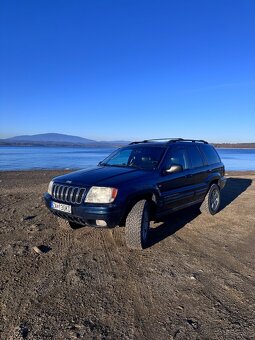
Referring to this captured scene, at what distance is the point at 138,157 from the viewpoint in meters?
6.00

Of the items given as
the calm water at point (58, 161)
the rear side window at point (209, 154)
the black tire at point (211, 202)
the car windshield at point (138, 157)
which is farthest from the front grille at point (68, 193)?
the calm water at point (58, 161)

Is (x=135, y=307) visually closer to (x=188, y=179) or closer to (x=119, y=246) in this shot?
(x=119, y=246)

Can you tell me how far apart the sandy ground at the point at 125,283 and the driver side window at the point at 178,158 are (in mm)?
1356

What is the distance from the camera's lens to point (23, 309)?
3.05 m

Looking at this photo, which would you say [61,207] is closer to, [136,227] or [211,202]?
[136,227]

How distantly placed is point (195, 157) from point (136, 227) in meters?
2.85

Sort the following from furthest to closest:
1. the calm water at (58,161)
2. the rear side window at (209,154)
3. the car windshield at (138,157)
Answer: the calm water at (58,161) < the rear side window at (209,154) < the car windshield at (138,157)

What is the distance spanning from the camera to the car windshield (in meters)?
5.69

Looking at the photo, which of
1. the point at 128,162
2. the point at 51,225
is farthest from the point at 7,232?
the point at 128,162

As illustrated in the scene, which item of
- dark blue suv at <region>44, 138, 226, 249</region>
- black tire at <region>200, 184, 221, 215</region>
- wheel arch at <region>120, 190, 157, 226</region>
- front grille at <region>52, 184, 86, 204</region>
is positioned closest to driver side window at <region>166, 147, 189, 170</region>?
dark blue suv at <region>44, 138, 226, 249</region>

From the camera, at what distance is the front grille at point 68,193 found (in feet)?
15.4

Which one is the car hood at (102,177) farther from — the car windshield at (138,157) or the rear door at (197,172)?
the rear door at (197,172)

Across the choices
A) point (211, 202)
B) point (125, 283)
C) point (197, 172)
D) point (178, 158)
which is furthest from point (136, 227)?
point (211, 202)

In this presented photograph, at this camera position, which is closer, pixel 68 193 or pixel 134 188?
pixel 134 188
